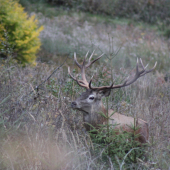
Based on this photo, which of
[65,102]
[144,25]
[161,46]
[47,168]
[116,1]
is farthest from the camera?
[116,1]

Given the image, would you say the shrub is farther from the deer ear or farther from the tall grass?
the deer ear

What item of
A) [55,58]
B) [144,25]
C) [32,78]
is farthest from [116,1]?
[32,78]

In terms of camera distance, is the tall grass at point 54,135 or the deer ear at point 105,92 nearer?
the tall grass at point 54,135

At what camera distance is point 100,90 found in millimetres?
3906

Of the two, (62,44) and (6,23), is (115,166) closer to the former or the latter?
(6,23)

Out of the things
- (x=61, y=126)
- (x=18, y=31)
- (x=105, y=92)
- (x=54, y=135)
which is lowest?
(x=54, y=135)

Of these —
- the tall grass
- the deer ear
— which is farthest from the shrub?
the deer ear

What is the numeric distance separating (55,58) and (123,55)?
110 inches

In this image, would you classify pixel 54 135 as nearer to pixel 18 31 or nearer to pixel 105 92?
pixel 105 92

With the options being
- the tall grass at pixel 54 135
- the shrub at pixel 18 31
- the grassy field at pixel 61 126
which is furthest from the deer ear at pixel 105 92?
the shrub at pixel 18 31

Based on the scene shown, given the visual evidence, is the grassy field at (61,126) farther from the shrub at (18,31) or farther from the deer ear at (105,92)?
the shrub at (18,31)

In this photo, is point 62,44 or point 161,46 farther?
point 161,46

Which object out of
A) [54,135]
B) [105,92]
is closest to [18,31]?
[105,92]

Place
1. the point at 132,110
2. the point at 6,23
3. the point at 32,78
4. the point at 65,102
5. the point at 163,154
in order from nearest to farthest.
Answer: the point at 163,154
the point at 65,102
the point at 132,110
the point at 32,78
the point at 6,23
